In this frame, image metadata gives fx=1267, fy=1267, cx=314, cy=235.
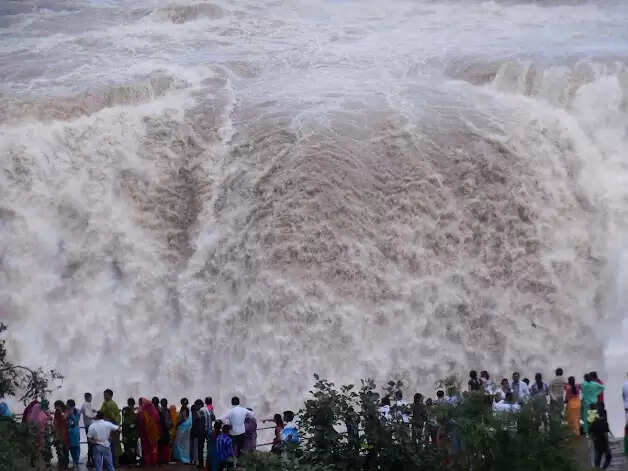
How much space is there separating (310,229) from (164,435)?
5.00 meters

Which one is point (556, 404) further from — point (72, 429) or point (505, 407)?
point (72, 429)

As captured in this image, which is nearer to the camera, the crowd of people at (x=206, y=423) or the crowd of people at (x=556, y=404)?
the crowd of people at (x=556, y=404)

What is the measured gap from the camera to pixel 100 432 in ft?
43.0

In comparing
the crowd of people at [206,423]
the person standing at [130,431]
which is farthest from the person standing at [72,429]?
the person standing at [130,431]

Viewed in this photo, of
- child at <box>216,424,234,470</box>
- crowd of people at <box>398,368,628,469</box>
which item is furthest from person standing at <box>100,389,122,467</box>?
crowd of people at <box>398,368,628,469</box>

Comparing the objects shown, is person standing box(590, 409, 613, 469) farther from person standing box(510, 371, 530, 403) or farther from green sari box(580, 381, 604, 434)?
person standing box(510, 371, 530, 403)

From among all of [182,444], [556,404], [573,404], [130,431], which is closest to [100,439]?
[130,431]

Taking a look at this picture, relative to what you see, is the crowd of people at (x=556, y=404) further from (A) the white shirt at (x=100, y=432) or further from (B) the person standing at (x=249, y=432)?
(A) the white shirt at (x=100, y=432)

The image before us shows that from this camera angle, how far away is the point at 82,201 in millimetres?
19688

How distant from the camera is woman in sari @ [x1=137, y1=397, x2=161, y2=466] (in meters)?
14.2

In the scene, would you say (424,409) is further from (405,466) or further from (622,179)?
(622,179)

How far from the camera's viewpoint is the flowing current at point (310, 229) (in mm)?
17812

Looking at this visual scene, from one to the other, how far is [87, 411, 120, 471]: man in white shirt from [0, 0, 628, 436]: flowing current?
4.17 meters

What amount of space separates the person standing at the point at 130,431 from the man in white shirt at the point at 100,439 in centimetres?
99
